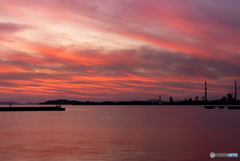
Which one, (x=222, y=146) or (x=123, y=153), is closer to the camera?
(x=123, y=153)

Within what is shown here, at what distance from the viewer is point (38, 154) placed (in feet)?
91.0

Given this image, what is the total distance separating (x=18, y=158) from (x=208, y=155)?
17470 millimetres

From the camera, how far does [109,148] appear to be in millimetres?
31531

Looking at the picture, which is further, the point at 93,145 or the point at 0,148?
the point at 93,145

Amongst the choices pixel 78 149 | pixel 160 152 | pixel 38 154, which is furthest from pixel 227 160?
pixel 38 154

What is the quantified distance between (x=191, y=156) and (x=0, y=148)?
19.6 metres

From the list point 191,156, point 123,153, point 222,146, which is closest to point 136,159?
point 123,153

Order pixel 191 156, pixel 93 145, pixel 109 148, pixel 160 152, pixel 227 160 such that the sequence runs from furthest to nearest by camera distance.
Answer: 1. pixel 93 145
2. pixel 109 148
3. pixel 160 152
4. pixel 191 156
5. pixel 227 160

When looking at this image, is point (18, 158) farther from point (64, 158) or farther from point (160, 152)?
point (160, 152)

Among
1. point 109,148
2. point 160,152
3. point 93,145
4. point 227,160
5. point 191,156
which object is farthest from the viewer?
point 93,145

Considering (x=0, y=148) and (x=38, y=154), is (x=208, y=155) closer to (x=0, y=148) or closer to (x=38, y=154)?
(x=38, y=154)

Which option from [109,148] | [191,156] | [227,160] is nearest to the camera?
[227,160]

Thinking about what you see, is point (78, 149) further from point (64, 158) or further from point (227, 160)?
point (227, 160)

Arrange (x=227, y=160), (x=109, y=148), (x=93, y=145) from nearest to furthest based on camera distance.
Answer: (x=227, y=160) → (x=109, y=148) → (x=93, y=145)
